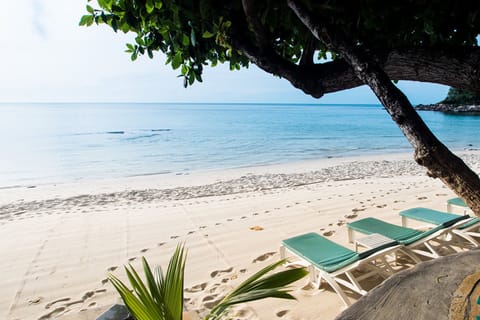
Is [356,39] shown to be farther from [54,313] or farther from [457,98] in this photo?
[457,98]

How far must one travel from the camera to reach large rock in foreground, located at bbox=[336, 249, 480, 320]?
111cm

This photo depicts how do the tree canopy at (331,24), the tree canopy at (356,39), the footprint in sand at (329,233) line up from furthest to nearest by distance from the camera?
the footprint in sand at (329,233) → the tree canopy at (331,24) → the tree canopy at (356,39)

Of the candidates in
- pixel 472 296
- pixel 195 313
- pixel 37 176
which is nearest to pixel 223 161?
pixel 37 176

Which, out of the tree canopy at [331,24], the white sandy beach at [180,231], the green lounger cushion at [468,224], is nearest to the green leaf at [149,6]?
the tree canopy at [331,24]

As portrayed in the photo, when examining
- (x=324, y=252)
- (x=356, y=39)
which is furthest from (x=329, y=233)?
(x=356, y=39)

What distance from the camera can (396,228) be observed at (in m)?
3.35

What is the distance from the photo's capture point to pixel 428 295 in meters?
1.22

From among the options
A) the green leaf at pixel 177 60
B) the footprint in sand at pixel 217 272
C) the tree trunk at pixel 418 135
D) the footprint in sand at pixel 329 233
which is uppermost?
the green leaf at pixel 177 60

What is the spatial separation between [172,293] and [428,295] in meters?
1.07

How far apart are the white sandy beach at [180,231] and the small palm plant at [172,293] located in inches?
50.0

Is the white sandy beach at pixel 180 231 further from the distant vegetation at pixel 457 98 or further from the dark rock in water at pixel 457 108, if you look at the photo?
the distant vegetation at pixel 457 98

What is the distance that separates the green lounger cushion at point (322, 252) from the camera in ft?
8.38

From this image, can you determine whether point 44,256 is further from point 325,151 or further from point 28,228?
point 325,151

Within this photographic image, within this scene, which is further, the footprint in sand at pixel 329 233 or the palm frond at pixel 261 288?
the footprint in sand at pixel 329 233
